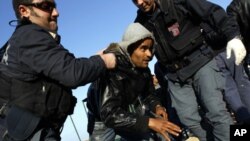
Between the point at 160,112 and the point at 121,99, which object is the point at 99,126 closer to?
the point at 121,99

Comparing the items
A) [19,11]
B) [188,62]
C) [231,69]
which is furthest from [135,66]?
[231,69]

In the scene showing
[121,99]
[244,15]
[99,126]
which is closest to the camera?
[244,15]

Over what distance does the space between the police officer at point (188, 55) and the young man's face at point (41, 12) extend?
6.06 feet

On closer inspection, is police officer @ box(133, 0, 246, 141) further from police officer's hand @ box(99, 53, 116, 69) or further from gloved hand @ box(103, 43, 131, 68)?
police officer's hand @ box(99, 53, 116, 69)

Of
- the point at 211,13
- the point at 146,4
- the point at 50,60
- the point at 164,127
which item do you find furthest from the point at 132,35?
the point at 50,60

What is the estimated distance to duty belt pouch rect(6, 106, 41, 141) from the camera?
2820mm

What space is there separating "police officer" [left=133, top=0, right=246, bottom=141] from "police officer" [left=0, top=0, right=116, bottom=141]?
6.15 feet

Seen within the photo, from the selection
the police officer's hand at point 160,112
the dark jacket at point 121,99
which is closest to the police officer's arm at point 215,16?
the dark jacket at point 121,99

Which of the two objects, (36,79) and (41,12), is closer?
(36,79)

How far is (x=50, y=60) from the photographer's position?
9.13ft

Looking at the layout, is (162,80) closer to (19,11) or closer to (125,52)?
(125,52)

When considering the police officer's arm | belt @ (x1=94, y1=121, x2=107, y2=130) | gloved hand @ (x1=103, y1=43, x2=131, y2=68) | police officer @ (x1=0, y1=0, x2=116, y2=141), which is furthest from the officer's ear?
the police officer's arm

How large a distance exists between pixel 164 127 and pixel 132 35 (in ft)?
3.92

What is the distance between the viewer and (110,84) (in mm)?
3875
